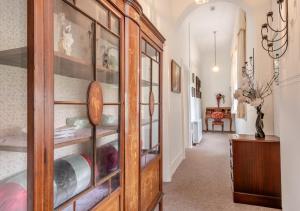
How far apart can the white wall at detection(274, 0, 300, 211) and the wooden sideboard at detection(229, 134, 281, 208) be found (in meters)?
0.58

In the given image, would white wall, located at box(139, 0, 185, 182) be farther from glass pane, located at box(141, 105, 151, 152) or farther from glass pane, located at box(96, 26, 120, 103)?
glass pane, located at box(96, 26, 120, 103)

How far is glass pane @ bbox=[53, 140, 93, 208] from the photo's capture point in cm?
89

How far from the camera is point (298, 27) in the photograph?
1531 millimetres

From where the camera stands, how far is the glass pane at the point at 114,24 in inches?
48.6

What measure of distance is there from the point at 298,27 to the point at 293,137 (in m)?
0.84

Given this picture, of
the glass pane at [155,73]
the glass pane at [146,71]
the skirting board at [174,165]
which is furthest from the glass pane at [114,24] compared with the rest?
the skirting board at [174,165]

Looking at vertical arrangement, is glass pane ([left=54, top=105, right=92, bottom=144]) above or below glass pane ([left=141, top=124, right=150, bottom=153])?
above

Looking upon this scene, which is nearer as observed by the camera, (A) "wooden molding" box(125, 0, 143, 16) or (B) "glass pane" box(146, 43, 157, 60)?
(A) "wooden molding" box(125, 0, 143, 16)

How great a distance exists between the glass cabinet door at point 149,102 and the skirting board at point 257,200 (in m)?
1.44

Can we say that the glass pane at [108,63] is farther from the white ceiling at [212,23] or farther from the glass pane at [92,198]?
the white ceiling at [212,23]

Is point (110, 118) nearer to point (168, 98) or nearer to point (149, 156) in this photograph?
point (149, 156)

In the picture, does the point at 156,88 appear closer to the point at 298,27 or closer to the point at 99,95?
the point at 99,95

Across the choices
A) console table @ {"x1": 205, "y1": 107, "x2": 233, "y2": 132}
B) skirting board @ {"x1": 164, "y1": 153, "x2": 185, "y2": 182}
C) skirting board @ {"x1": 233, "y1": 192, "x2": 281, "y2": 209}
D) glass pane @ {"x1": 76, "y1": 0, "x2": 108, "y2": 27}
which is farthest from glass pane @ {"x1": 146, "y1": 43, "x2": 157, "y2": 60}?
console table @ {"x1": 205, "y1": 107, "x2": 233, "y2": 132}

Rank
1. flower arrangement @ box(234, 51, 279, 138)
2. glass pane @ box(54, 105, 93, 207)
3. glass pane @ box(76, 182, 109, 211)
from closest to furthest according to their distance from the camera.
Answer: glass pane @ box(54, 105, 93, 207)
glass pane @ box(76, 182, 109, 211)
flower arrangement @ box(234, 51, 279, 138)
